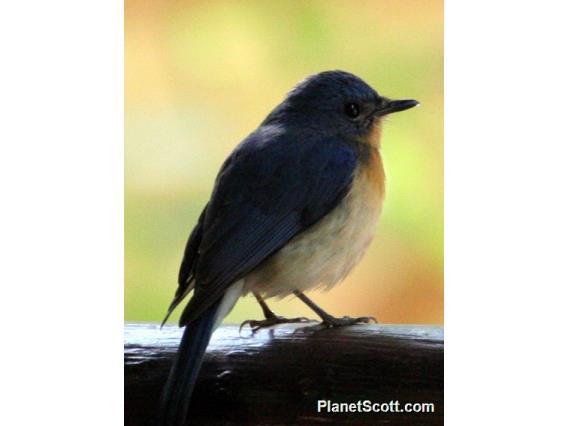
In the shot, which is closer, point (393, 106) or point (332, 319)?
point (332, 319)

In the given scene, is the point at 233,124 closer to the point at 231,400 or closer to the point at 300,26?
the point at 300,26

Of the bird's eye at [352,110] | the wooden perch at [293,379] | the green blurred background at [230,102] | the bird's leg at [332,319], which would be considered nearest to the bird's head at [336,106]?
the bird's eye at [352,110]

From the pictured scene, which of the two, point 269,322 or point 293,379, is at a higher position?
point 269,322

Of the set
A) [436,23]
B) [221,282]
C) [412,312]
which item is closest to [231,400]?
[221,282]

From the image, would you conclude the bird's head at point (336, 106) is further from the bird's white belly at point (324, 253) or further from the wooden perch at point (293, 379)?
the wooden perch at point (293, 379)

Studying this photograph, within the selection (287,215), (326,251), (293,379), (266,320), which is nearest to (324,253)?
(326,251)

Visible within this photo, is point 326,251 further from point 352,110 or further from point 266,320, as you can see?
point 352,110

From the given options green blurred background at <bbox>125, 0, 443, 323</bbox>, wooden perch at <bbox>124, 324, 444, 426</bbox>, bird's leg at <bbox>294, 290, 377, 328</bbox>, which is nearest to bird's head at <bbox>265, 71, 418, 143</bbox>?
green blurred background at <bbox>125, 0, 443, 323</bbox>
